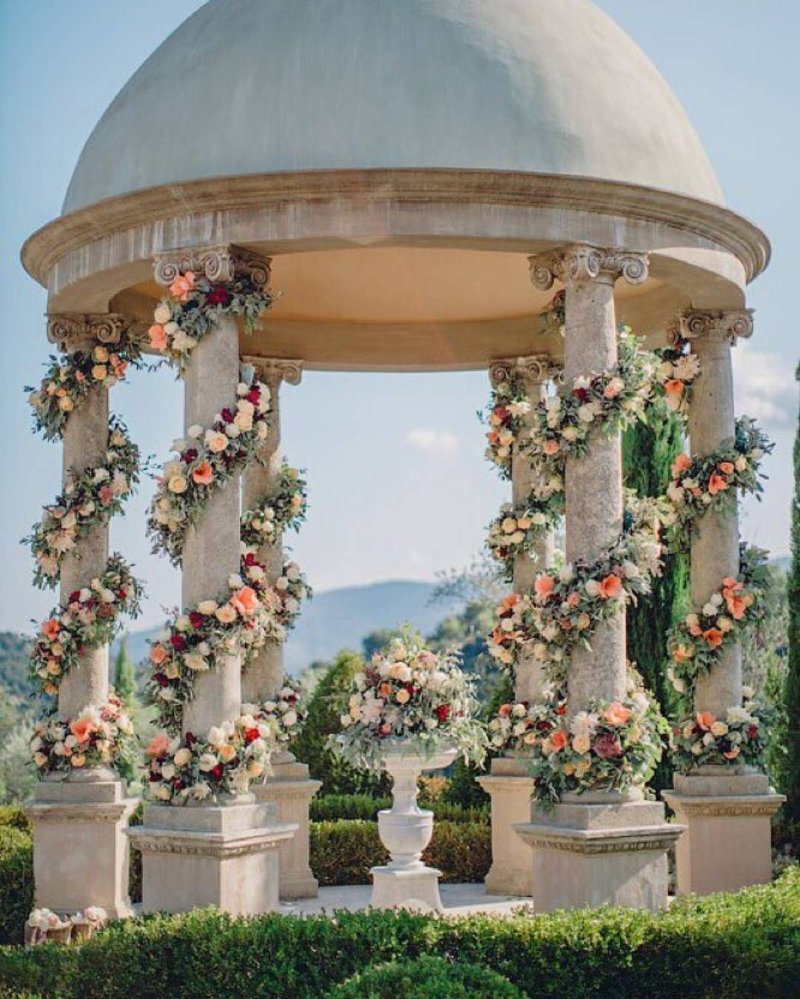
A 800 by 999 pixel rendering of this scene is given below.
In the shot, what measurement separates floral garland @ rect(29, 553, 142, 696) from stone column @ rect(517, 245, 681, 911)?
18.2ft

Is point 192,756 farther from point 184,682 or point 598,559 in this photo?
point 598,559

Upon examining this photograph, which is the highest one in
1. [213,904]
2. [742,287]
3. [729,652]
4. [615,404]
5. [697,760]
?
[742,287]

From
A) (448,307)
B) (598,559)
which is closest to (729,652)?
(598,559)

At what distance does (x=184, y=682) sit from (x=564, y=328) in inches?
202

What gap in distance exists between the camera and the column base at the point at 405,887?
52.5 ft

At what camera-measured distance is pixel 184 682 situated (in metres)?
15.0

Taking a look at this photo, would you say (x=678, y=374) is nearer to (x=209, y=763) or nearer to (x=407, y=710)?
(x=407, y=710)

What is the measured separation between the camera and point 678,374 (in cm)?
1814

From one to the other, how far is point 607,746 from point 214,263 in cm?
587

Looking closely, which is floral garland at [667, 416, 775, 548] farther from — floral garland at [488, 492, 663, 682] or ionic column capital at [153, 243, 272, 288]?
ionic column capital at [153, 243, 272, 288]

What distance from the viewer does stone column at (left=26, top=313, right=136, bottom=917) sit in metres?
17.1

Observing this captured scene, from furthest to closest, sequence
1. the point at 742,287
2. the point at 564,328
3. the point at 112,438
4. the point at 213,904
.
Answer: the point at 112,438 → the point at 742,287 → the point at 564,328 → the point at 213,904

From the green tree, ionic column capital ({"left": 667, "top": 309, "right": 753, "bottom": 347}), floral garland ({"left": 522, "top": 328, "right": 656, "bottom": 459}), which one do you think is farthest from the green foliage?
floral garland ({"left": 522, "top": 328, "right": 656, "bottom": 459})

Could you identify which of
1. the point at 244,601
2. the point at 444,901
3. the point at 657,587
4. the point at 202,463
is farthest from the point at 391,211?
the point at 657,587
